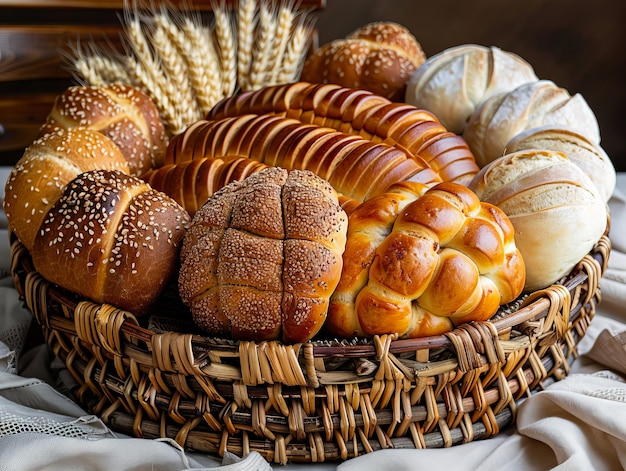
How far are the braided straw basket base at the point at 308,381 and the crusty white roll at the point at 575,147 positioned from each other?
0.41 meters

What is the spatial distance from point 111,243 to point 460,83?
3.41ft

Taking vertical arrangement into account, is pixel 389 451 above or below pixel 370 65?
below

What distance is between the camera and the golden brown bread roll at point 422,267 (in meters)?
0.99

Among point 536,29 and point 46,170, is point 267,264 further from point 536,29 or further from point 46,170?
point 536,29

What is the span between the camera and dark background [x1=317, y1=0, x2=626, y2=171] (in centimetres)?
282

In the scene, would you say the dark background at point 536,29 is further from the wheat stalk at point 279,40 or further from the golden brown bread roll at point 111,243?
the golden brown bread roll at point 111,243

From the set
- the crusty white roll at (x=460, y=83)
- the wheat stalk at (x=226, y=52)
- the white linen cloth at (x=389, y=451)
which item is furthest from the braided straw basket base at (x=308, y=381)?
the wheat stalk at (x=226, y=52)

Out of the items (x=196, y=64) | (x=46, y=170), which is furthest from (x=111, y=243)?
(x=196, y=64)

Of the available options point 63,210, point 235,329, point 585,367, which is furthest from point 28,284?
point 585,367

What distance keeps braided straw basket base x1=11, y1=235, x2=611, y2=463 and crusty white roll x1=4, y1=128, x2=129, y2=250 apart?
0.56 ft

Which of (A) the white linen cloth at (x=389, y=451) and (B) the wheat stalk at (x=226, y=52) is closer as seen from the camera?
(A) the white linen cloth at (x=389, y=451)

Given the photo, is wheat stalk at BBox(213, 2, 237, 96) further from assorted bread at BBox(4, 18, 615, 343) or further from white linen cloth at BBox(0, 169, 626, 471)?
white linen cloth at BBox(0, 169, 626, 471)

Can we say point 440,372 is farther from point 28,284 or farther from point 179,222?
point 28,284

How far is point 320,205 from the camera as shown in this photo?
3.36ft
